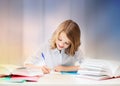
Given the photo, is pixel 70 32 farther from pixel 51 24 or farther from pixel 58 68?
pixel 58 68

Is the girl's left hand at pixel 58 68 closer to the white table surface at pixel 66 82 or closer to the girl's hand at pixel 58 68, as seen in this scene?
the girl's hand at pixel 58 68

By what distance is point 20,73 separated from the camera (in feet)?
5.36

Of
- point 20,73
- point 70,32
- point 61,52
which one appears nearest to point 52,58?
point 61,52

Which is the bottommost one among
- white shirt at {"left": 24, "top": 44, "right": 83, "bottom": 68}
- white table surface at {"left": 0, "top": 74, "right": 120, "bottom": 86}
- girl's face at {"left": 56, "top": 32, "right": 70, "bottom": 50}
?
white table surface at {"left": 0, "top": 74, "right": 120, "bottom": 86}

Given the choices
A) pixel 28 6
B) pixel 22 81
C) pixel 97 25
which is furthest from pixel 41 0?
pixel 22 81

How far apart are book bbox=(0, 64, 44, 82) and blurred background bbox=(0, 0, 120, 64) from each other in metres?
0.12

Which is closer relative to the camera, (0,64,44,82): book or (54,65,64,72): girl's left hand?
(0,64,44,82): book

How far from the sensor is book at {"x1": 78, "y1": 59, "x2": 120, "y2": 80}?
1.67 meters

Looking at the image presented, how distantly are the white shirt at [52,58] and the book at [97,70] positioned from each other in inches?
4.2

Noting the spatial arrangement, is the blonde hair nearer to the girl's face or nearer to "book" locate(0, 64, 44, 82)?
the girl's face

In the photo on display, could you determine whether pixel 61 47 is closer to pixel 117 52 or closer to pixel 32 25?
pixel 32 25

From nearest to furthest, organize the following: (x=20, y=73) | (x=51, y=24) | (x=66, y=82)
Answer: (x=66, y=82) < (x=20, y=73) < (x=51, y=24)

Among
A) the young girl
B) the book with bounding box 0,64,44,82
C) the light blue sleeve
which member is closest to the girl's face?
the young girl

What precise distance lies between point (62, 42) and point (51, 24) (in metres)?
0.15
